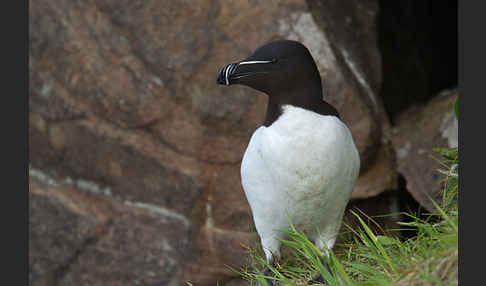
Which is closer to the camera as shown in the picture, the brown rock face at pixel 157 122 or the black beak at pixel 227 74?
the black beak at pixel 227 74

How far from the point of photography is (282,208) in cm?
271

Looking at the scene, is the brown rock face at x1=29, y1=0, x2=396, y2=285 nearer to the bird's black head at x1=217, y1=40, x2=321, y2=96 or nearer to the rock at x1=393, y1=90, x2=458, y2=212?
the rock at x1=393, y1=90, x2=458, y2=212

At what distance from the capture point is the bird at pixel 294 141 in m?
2.55

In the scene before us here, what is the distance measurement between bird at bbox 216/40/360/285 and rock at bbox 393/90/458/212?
150 cm

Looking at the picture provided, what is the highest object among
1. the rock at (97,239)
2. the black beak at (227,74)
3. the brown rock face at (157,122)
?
the black beak at (227,74)

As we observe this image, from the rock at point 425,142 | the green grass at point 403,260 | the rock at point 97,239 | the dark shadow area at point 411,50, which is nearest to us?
the green grass at point 403,260

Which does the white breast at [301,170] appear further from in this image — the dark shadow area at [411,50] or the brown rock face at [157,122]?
the dark shadow area at [411,50]

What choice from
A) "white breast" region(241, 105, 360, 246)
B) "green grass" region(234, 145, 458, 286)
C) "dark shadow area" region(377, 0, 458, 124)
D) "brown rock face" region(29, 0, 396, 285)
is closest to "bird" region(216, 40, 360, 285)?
"white breast" region(241, 105, 360, 246)

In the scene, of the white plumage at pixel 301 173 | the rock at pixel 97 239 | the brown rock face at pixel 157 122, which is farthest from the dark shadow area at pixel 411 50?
the white plumage at pixel 301 173

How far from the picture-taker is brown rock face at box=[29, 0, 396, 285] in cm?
416

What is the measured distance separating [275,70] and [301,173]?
48cm

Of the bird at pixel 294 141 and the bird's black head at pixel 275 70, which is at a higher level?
the bird's black head at pixel 275 70

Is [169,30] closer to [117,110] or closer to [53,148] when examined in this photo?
[117,110]

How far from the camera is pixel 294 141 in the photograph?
8.36 feet
